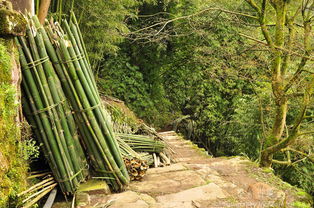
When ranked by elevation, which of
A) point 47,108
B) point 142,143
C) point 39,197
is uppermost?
point 47,108

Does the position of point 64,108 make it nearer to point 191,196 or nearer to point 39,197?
point 39,197

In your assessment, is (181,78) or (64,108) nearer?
(64,108)

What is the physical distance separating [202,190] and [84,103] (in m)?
1.41

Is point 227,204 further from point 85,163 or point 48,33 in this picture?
point 48,33

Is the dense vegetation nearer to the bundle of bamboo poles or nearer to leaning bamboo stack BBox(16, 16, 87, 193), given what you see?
the bundle of bamboo poles

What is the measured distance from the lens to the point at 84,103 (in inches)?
→ 97.3

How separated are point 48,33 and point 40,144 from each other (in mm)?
973

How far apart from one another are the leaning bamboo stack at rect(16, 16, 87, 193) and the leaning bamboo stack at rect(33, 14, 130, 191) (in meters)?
0.10

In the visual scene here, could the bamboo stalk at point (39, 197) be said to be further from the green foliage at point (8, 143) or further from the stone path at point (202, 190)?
the stone path at point (202, 190)

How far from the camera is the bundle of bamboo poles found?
12.6 ft

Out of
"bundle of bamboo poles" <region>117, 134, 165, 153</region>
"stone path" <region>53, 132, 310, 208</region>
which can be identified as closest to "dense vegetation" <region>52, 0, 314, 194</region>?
"bundle of bamboo poles" <region>117, 134, 165, 153</region>

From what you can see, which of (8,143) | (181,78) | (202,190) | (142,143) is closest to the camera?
(8,143)

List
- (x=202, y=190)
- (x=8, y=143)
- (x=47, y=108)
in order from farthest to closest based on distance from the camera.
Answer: (x=202, y=190) → (x=47, y=108) → (x=8, y=143)

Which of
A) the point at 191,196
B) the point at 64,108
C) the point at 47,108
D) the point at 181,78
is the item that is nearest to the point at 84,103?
the point at 64,108
